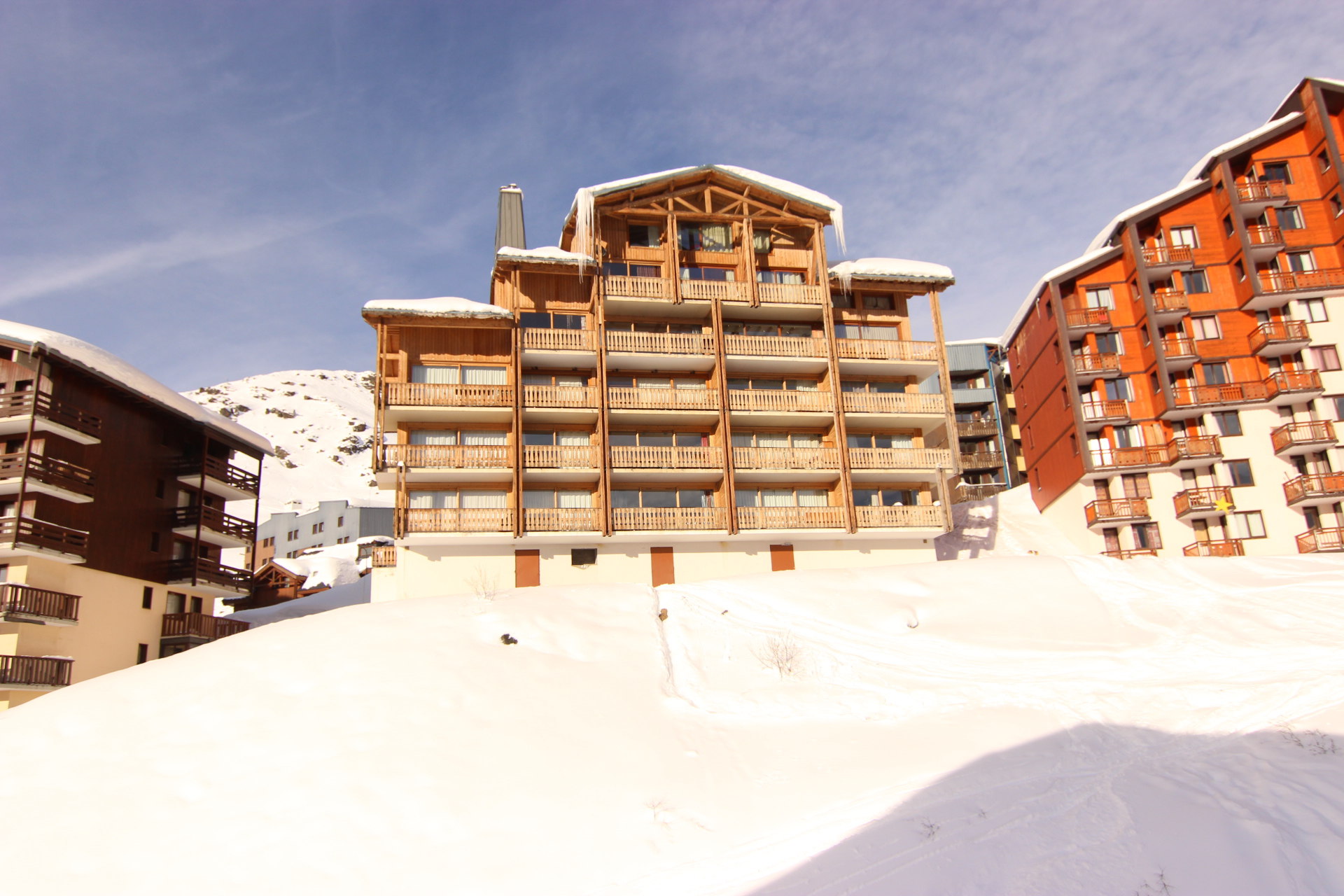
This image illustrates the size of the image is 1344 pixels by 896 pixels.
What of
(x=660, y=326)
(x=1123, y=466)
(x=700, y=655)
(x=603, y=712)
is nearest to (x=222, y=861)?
(x=603, y=712)

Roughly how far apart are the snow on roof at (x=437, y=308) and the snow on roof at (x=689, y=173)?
5.60m

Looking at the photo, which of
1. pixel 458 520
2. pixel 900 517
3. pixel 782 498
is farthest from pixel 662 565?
pixel 900 517

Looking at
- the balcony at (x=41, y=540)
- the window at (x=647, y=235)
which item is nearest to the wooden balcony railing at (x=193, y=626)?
the balcony at (x=41, y=540)

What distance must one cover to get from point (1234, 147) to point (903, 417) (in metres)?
25.1

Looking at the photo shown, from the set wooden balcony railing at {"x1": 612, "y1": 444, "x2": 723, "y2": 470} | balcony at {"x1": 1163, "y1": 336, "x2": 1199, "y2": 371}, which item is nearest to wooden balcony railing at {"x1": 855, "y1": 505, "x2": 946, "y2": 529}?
wooden balcony railing at {"x1": 612, "y1": 444, "x2": 723, "y2": 470}

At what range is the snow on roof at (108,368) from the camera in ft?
97.2

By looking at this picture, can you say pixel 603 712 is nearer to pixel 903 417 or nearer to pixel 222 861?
pixel 222 861

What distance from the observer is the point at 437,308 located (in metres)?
35.5

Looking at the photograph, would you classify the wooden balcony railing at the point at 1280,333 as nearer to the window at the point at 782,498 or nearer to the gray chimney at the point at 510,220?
the window at the point at 782,498

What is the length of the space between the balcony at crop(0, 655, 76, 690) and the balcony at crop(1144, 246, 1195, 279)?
49.9 m

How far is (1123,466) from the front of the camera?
44.3 metres

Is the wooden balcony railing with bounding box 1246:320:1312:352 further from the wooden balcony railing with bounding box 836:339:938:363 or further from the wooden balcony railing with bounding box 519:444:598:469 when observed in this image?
the wooden balcony railing with bounding box 519:444:598:469

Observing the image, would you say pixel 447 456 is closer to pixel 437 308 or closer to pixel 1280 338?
pixel 437 308

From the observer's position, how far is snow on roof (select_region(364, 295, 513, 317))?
35000mm
